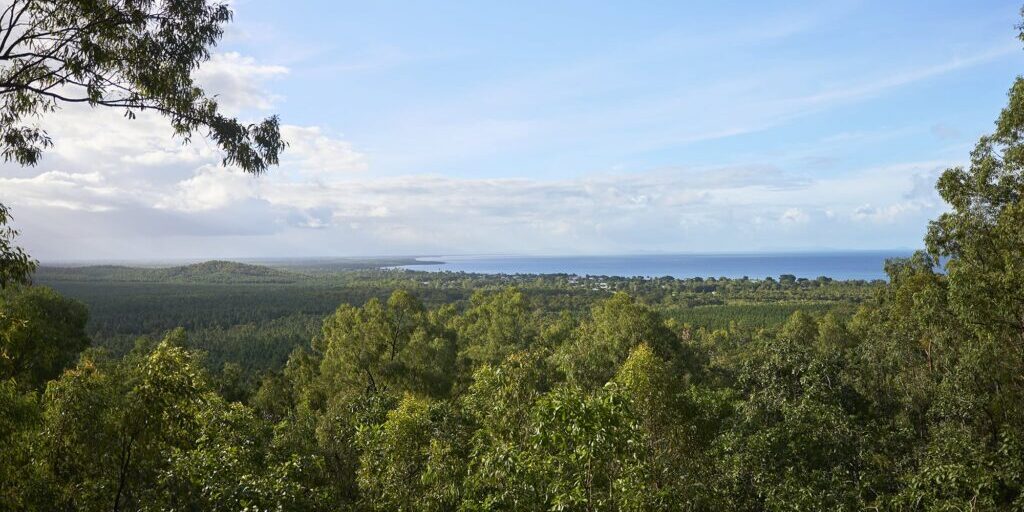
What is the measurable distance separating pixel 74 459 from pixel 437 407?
676cm

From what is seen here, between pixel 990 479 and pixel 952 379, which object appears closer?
pixel 990 479

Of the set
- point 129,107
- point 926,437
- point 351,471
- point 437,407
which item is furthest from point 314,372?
point 926,437

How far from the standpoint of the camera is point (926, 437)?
17.6m

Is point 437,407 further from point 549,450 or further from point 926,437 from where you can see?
point 926,437

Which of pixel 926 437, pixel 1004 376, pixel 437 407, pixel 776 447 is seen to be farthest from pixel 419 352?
pixel 1004 376

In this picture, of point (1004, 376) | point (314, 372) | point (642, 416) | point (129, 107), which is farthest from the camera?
point (314, 372)

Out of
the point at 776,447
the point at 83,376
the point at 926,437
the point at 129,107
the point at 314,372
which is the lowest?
the point at 314,372

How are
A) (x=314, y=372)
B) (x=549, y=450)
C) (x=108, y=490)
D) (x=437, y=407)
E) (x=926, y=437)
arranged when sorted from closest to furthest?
(x=108, y=490)
(x=549, y=450)
(x=437, y=407)
(x=926, y=437)
(x=314, y=372)

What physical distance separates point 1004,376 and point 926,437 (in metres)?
3.01

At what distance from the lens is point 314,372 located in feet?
122

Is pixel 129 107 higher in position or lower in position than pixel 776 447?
higher

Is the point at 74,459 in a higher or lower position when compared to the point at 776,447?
higher

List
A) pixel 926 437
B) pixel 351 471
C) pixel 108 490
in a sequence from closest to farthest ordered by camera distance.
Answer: pixel 108 490 < pixel 351 471 < pixel 926 437

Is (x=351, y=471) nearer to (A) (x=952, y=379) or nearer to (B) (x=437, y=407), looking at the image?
(B) (x=437, y=407)
